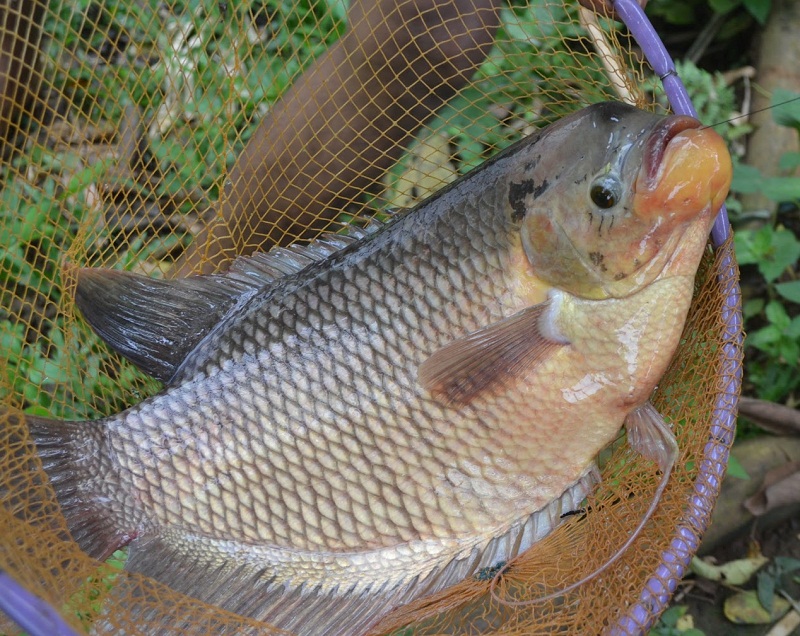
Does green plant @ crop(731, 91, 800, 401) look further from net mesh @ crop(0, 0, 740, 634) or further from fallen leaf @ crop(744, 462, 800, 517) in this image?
net mesh @ crop(0, 0, 740, 634)

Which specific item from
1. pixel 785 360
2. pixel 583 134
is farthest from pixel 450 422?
pixel 785 360

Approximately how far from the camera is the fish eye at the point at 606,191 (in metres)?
1.62

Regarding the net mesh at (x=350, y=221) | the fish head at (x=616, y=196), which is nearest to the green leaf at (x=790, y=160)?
the net mesh at (x=350, y=221)

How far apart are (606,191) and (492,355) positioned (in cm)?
42

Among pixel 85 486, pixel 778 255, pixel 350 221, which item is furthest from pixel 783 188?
pixel 85 486

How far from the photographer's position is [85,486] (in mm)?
1949

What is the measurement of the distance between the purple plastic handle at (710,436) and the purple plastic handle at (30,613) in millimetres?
1107

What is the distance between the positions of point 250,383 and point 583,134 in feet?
3.12

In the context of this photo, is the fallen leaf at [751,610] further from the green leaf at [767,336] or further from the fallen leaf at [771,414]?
the green leaf at [767,336]

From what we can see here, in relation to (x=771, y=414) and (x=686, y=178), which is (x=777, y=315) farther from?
(x=686, y=178)

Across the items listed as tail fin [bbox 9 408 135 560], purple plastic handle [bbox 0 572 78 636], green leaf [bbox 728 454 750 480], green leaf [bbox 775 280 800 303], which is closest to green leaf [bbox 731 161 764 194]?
green leaf [bbox 775 280 800 303]

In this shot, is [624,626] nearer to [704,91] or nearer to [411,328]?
[411,328]

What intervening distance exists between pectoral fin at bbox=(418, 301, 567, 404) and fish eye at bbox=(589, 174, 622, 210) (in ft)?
0.81

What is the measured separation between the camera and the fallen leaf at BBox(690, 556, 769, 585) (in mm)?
2635
